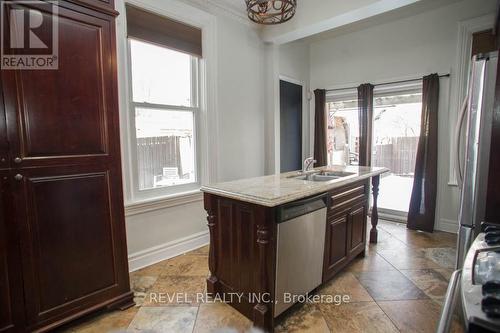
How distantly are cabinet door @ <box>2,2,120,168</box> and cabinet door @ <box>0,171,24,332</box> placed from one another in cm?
25

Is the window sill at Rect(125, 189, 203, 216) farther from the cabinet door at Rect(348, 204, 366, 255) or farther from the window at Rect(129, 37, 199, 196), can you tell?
the cabinet door at Rect(348, 204, 366, 255)

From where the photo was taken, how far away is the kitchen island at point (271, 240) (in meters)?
1.68

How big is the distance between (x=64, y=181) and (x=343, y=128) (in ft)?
13.3

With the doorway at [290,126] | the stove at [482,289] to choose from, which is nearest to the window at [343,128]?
the doorway at [290,126]

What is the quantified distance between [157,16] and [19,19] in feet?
4.52

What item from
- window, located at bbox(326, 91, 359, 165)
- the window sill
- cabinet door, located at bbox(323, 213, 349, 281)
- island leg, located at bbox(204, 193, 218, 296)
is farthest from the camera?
window, located at bbox(326, 91, 359, 165)

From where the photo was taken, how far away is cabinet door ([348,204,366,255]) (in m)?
2.46

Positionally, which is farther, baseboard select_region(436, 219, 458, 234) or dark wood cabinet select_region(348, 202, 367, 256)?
baseboard select_region(436, 219, 458, 234)

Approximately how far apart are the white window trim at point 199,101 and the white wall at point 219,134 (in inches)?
0.4

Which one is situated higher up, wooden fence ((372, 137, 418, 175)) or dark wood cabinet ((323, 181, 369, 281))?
wooden fence ((372, 137, 418, 175))

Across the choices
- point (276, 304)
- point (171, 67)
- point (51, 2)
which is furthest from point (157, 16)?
point (276, 304)

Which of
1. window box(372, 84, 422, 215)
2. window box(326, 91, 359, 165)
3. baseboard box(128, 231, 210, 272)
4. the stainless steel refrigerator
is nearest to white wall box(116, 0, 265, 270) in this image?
baseboard box(128, 231, 210, 272)

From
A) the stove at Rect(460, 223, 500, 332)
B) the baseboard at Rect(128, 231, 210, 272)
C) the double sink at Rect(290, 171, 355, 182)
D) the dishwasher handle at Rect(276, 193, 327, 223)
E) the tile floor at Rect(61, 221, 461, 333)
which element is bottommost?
the tile floor at Rect(61, 221, 461, 333)

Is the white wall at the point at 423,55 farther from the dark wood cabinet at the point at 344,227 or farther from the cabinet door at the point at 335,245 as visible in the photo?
the cabinet door at the point at 335,245
